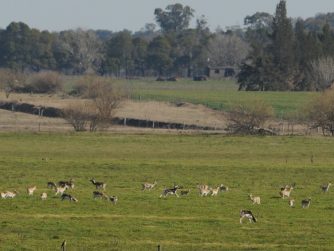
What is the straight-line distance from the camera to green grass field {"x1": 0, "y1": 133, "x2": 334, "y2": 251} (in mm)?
30156

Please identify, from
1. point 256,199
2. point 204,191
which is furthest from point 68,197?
point 256,199

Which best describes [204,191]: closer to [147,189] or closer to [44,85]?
[147,189]

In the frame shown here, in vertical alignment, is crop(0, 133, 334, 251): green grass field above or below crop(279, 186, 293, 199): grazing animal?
below

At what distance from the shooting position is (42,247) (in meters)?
28.6

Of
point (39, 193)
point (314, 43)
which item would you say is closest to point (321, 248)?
point (39, 193)

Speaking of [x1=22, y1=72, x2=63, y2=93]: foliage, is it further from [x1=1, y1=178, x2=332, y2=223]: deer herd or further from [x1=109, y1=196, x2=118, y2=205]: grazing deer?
[x1=109, y1=196, x2=118, y2=205]: grazing deer

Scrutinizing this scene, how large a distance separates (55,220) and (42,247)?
13.5 ft

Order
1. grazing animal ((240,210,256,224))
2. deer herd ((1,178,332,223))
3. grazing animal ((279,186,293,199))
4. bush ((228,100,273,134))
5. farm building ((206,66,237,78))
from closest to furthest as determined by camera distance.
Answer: grazing animal ((240,210,256,224))
deer herd ((1,178,332,223))
grazing animal ((279,186,293,199))
bush ((228,100,273,134))
farm building ((206,66,237,78))

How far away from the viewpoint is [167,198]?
37906 mm

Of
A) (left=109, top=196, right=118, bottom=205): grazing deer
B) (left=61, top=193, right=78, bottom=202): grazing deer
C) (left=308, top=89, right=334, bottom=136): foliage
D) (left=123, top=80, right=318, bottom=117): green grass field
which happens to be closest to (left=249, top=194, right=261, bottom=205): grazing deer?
(left=109, top=196, right=118, bottom=205): grazing deer

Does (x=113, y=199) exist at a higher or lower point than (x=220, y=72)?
higher

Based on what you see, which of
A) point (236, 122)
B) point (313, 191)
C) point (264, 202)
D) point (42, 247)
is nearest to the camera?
point (42, 247)

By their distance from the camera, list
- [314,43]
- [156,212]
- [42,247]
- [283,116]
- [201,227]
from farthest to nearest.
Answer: [314,43], [283,116], [156,212], [201,227], [42,247]

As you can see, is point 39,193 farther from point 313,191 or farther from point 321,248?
point 321,248
